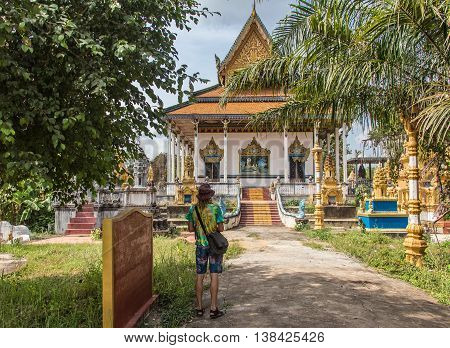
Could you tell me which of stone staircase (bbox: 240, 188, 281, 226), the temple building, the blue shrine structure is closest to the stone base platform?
the blue shrine structure

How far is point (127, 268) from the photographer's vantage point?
12.2 feet

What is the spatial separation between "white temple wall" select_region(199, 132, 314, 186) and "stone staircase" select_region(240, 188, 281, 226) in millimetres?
3326

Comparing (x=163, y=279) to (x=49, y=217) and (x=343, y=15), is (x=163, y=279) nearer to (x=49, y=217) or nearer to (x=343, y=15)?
(x=343, y=15)

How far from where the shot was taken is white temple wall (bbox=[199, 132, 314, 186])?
25344 mm

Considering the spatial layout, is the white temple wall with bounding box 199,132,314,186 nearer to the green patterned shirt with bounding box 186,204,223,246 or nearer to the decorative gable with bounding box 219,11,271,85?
the decorative gable with bounding box 219,11,271,85

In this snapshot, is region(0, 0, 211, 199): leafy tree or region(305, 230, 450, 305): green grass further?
region(305, 230, 450, 305): green grass

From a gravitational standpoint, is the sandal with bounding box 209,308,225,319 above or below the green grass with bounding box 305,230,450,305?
above

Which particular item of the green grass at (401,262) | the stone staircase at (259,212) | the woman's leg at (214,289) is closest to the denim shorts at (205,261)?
the woman's leg at (214,289)

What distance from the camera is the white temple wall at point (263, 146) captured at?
2534cm

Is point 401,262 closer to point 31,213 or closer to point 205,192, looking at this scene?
point 205,192

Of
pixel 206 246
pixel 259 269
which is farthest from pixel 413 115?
pixel 206 246

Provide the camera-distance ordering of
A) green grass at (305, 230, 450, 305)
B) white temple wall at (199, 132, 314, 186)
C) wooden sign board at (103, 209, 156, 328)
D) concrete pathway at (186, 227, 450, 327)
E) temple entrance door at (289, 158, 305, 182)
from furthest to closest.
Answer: white temple wall at (199, 132, 314, 186) → temple entrance door at (289, 158, 305, 182) → green grass at (305, 230, 450, 305) → concrete pathway at (186, 227, 450, 327) → wooden sign board at (103, 209, 156, 328)

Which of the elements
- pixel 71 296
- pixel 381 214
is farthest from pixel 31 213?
pixel 381 214

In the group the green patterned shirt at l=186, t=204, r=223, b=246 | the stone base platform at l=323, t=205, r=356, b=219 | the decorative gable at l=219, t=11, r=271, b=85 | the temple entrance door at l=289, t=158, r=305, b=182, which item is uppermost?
the decorative gable at l=219, t=11, r=271, b=85
